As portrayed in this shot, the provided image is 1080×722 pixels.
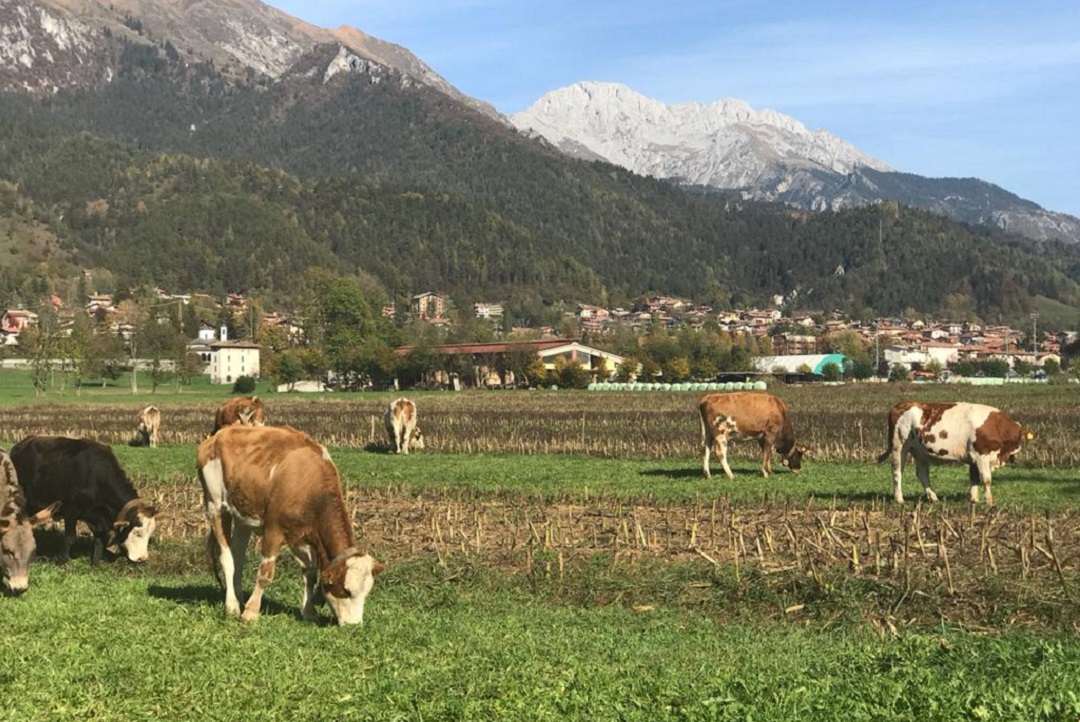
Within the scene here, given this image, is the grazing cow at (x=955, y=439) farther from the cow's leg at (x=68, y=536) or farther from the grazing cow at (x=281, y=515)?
the cow's leg at (x=68, y=536)

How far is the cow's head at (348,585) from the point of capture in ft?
39.1

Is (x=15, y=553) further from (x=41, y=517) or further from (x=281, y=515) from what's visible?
(x=281, y=515)

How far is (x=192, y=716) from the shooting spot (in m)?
8.93

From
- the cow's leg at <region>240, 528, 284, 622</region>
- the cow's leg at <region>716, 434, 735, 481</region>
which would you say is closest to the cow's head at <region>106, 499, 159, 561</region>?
the cow's leg at <region>240, 528, 284, 622</region>

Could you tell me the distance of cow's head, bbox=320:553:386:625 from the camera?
39.1 ft

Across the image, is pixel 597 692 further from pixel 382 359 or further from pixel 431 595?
pixel 382 359

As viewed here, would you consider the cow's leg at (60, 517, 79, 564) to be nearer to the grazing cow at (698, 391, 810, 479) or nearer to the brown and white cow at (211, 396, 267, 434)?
the grazing cow at (698, 391, 810, 479)

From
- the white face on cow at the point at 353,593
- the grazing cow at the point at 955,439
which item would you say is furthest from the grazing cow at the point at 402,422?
the white face on cow at the point at 353,593

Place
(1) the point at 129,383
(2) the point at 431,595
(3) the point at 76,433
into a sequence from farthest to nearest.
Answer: (1) the point at 129,383
(3) the point at 76,433
(2) the point at 431,595

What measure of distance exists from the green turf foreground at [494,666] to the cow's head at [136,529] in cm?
318

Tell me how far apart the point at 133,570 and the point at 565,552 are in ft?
21.5

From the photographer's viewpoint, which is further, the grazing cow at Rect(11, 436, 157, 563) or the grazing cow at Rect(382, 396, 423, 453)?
the grazing cow at Rect(382, 396, 423, 453)

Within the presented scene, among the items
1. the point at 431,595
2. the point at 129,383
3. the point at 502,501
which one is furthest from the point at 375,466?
the point at 129,383

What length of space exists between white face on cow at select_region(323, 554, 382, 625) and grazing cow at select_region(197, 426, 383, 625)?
0.01 m
